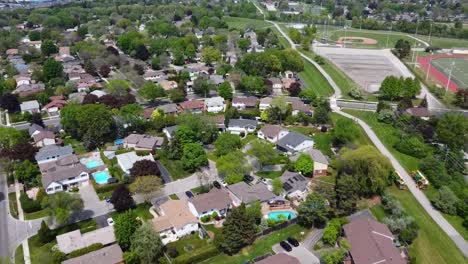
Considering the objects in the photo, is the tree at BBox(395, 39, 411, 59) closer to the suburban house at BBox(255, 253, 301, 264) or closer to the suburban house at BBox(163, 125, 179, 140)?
the suburban house at BBox(163, 125, 179, 140)

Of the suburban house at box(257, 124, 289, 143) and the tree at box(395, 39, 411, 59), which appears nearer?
the suburban house at box(257, 124, 289, 143)

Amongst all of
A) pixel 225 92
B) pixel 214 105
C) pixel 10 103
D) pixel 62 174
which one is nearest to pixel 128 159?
pixel 62 174

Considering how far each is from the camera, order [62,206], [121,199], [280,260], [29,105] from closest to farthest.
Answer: [280,260] → [62,206] → [121,199] → [29,105]

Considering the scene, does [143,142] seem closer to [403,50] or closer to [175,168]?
[175,168]

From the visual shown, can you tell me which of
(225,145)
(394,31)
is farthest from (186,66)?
(394,31)

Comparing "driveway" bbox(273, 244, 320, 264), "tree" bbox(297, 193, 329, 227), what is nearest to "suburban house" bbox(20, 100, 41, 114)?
"tree" bbox(297, 193, 329, 227)

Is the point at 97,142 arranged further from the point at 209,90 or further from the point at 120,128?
the point at 209,90

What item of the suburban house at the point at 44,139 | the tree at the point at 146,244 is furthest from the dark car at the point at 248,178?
the suburban house at the point at 44,139
